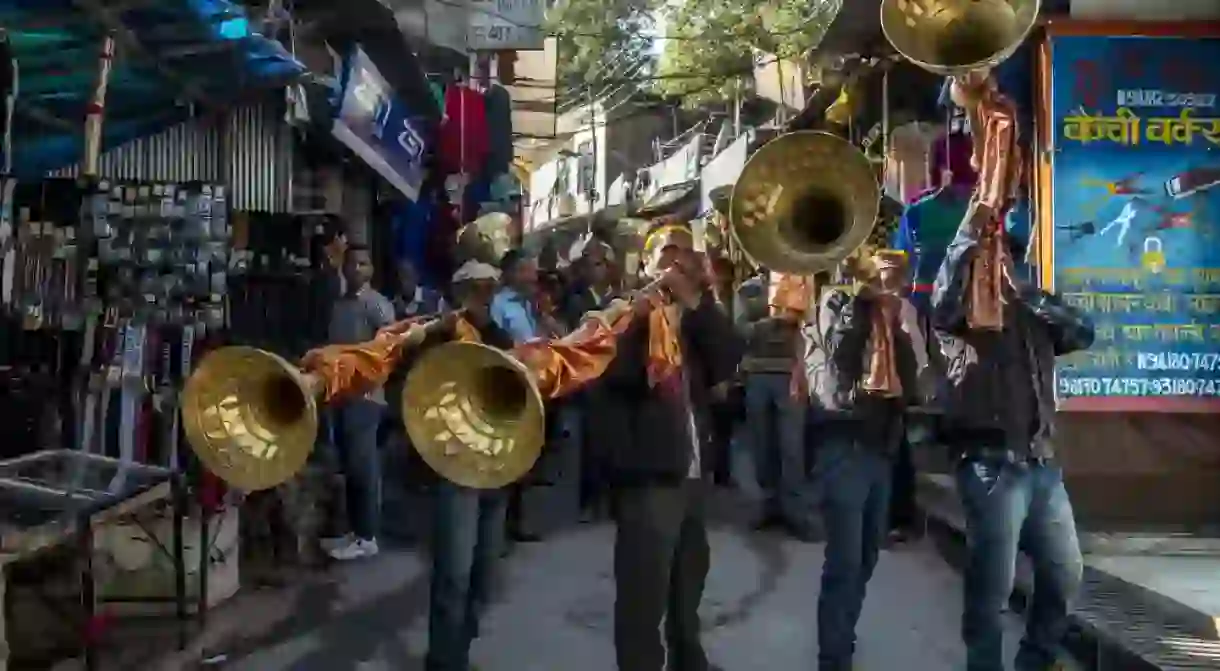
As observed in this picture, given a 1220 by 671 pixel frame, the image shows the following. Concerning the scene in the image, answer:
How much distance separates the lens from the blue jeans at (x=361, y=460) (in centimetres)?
258

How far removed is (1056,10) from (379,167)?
6.59 ft

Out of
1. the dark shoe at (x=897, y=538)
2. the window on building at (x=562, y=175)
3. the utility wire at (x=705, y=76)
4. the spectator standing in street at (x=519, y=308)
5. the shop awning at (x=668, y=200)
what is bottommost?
the dark shoe at (x=897, y=538)

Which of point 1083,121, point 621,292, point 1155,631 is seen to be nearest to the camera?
point 621,292

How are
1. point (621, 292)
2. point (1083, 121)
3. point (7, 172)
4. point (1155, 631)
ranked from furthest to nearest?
1. point (1083, 121)
2. point (7, 172)
3. point (1155, 631)
4. point (621, 292)

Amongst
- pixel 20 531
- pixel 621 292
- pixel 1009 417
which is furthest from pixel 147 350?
pixel 1009 417

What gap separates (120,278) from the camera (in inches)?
126

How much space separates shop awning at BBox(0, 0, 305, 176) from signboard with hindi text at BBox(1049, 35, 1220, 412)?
2167 millimetres

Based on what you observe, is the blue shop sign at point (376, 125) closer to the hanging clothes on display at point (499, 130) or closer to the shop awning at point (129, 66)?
the shop awning at point (129, 66)

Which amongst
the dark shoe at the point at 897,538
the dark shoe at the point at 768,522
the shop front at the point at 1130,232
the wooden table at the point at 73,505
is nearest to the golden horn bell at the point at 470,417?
the dark shoe at the point at 768,522

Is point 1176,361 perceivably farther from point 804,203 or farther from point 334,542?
point 334,542

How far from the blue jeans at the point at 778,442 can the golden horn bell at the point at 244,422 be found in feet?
3.15

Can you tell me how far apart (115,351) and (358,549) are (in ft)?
3.04

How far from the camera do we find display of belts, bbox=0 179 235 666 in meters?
3.02

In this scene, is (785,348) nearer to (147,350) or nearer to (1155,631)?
(1155,631)
